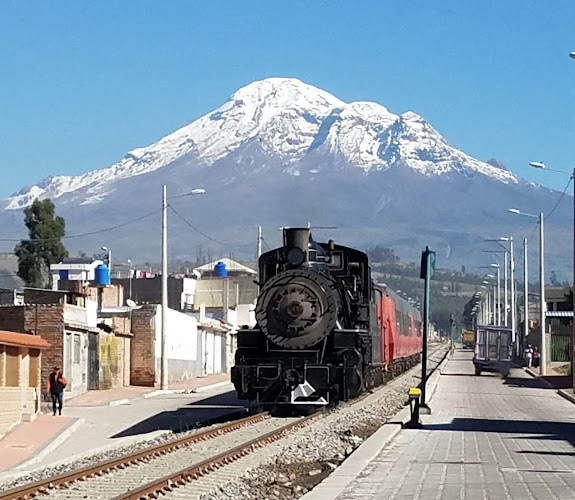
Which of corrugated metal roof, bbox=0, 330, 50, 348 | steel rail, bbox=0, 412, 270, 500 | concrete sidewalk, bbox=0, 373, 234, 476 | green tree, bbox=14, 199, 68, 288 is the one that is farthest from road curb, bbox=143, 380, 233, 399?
green tree, bbox=14, 199, 68, 288

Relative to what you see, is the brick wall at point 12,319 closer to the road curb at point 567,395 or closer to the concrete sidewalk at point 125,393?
the concrete sidewalk at point 125,393

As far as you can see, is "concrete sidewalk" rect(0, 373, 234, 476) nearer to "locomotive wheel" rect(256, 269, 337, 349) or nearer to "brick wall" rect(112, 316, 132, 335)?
"brick wall" rect(112, 316, 132, 335)

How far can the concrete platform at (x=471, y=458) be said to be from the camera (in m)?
13.0

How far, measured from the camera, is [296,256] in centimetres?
2383

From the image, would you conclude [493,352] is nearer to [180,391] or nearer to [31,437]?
[180,391]

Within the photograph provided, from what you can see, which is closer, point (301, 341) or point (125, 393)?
point (301, 341)

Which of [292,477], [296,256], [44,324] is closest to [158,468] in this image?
[292,477]

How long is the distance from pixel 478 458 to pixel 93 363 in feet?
76.5

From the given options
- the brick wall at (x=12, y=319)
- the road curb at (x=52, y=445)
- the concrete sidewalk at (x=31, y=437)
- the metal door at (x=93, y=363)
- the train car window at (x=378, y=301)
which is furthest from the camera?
the metal door at (x=93, y=363)

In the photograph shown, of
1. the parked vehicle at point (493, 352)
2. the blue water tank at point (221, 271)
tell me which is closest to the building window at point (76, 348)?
the parked vehicle at point (493, 352)

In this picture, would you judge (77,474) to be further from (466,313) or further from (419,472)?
(466,313)

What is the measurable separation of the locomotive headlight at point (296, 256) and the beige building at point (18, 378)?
619cm

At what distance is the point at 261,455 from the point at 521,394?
73.4 ft

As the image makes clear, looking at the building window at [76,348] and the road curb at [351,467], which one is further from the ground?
the building window at [76,348]
